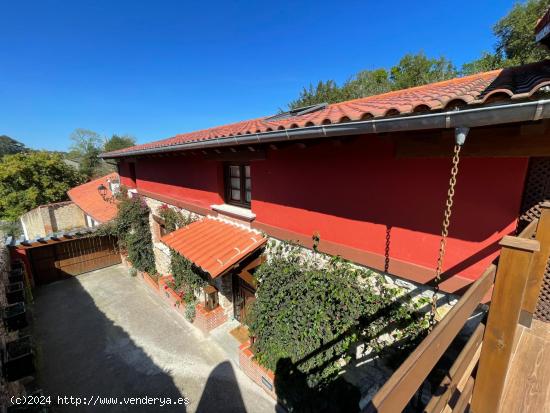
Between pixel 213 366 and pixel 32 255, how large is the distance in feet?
35.2

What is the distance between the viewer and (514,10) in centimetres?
1936

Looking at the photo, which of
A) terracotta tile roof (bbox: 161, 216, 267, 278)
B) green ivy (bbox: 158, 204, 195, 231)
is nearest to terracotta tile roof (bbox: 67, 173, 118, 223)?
green ivy (bbox: 158, 204, 195, 231)

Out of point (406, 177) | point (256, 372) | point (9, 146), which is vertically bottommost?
point (256, 372)

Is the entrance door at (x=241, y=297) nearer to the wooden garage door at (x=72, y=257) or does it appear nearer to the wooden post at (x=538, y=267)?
the wooden post at (x=538, y=267)

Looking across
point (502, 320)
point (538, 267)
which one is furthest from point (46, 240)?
point (538, 267)

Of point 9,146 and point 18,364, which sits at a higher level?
point 9,146

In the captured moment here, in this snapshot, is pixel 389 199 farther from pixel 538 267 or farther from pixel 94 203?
pixel 94 203

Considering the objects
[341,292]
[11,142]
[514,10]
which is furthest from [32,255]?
[11,142]

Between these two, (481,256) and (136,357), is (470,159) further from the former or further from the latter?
(136,357)

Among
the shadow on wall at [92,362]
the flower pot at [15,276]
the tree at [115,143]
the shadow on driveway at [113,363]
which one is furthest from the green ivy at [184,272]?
the tree at [115,143]

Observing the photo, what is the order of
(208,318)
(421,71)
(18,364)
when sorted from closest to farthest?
(18,364) → (208,318) → (421,71)

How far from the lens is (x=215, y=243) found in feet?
18.3

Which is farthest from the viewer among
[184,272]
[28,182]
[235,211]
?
[28,182]

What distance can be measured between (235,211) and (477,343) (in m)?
5.10
